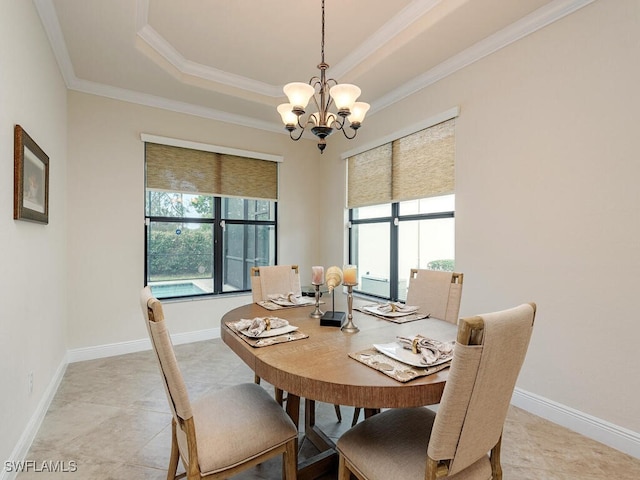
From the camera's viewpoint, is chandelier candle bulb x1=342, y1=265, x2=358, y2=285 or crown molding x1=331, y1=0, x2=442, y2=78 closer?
chandelier candle bulb x1=342, y1=265, x2=358, y2=285

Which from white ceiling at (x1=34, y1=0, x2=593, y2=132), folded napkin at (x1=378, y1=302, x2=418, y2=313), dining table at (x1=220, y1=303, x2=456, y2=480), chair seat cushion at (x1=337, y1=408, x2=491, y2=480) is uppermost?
white ceiling at (x1=34, y1=0, x2=593, y2=132)

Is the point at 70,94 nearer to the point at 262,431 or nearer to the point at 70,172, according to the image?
the point at 70,172

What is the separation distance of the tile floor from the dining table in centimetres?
73

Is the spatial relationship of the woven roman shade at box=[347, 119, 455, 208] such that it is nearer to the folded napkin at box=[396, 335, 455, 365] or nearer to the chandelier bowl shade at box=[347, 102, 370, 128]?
the chandelier bowl shade at box=[347, 102, 370, 128]

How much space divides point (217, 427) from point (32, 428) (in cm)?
154

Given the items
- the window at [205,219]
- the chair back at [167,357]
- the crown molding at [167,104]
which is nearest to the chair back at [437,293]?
the chair back at [167,357]

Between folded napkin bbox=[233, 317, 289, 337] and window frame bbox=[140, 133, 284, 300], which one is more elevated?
window frame bbox=[140, 133, 284, 300]

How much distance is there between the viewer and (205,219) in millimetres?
3797

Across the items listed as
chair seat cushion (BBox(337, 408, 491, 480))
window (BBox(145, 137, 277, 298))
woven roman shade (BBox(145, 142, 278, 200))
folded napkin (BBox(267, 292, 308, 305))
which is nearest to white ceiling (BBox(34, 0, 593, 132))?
woven roman shade (BBox(145, 142, 278, 200))

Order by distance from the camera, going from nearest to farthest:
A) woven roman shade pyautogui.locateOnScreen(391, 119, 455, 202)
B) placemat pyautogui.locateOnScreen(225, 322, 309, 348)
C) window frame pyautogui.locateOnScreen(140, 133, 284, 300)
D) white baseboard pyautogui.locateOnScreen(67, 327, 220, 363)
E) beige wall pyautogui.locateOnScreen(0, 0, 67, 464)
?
placemat pyautogui.locateOnScreen(225, 322, 309, 348), beige wall pyautogui.locateOnScreen(0, 0, 67, 464), woven roman shade pyautogui.locateOnScreen(391, 119, 455, 202), white baseboard pyautogui.locateOnScreen(67, 327, 220, 363), window frame pyautogui.locateOnScreen(140, 133, 284, 300)

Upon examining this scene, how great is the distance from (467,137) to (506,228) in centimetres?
83

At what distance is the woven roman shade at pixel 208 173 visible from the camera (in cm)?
348

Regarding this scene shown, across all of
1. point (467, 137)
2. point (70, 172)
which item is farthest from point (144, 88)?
point (467, 137)

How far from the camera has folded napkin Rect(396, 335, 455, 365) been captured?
1200 mm
